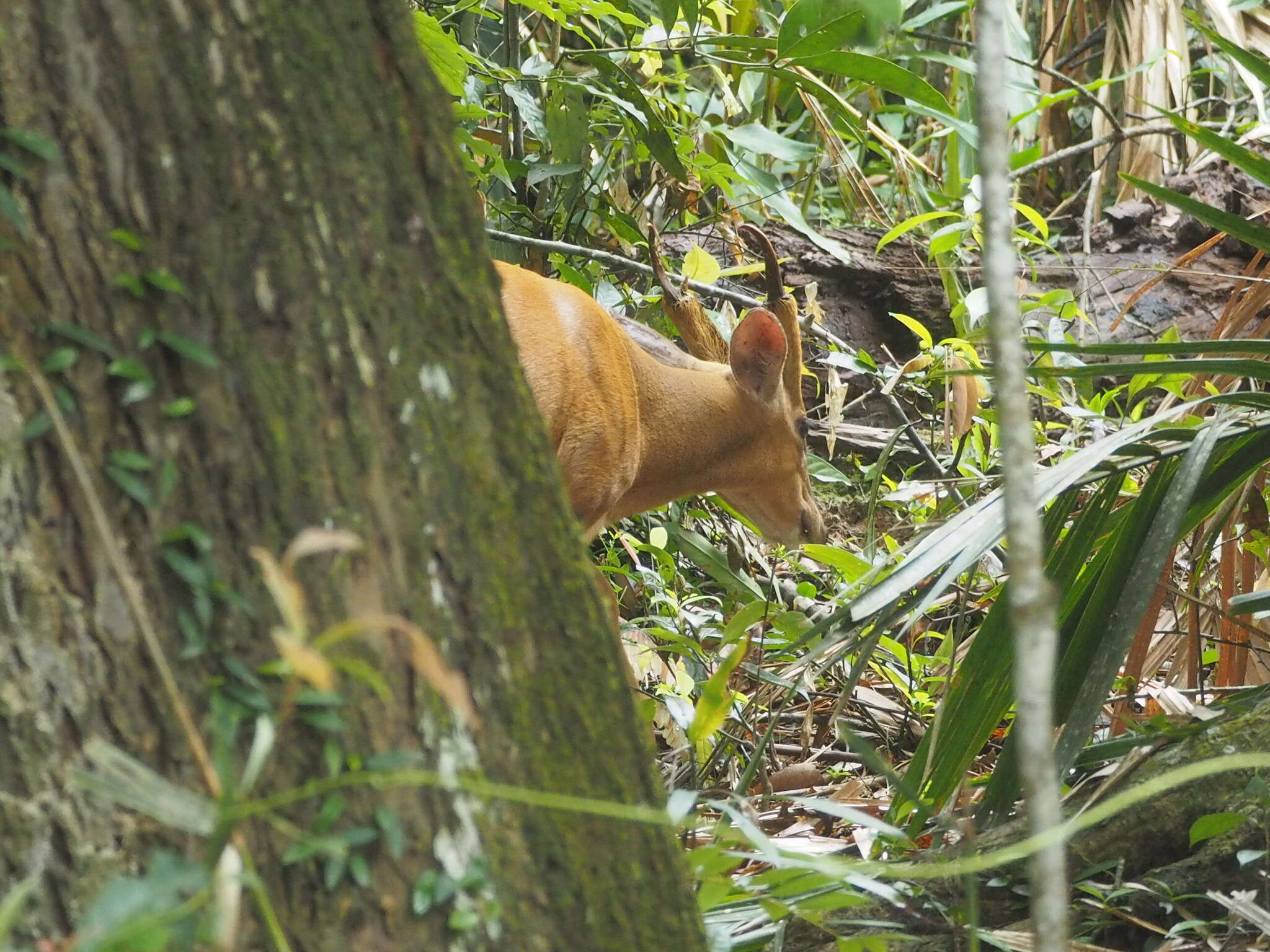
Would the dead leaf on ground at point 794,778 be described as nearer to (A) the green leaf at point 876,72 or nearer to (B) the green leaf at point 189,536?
(A) the green leaf at point 876,72

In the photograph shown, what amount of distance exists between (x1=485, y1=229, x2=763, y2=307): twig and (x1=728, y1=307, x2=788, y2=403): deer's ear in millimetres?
223

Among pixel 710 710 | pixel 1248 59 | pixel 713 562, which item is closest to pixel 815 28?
pixel 1248 59

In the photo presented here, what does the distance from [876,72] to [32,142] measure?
2417 millimetres

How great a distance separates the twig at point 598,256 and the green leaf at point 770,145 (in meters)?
0.44

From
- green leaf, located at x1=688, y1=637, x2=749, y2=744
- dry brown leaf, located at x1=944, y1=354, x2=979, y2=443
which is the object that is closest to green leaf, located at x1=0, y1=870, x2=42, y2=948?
green leaf, located at x1=688, y1=637, x2=749, y2=744

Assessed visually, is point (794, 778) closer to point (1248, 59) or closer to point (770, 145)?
point (1248, 59)

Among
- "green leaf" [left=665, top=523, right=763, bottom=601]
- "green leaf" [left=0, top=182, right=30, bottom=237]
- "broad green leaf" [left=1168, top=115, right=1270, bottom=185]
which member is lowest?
"green leaf" [left=665, top=523, right=763, bottom=601]

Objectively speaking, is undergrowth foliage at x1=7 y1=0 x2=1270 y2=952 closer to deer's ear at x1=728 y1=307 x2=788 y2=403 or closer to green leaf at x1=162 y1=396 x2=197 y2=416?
green leaf at x1=162 y1=396 x2=197 y2=416

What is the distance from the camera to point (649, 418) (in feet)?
12.1

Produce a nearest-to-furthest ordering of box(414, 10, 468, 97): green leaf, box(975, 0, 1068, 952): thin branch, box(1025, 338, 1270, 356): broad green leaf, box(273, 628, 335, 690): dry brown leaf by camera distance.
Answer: box(273, 628, 335, 690): dry brown leaf < box(975, 0, 1068, 952): thin branch < box(1025, 338, 1270, 356): broad green leaf < box(414, 10, 468, 97): green leaf

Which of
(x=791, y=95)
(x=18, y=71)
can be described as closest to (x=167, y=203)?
(x=18, y=71)

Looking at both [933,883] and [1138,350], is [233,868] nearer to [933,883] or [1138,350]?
[933,883]

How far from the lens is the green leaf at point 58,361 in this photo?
2.51 feet

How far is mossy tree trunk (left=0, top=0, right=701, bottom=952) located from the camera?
774mm
